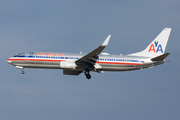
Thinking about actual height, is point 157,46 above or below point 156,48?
above

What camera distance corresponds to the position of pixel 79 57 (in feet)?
168

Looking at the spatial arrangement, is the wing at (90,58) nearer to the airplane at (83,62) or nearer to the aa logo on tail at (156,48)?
the airplane at (83,62)

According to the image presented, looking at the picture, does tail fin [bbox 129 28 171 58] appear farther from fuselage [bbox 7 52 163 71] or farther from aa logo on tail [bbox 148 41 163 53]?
fuselage [bbox 7 52 163 71]

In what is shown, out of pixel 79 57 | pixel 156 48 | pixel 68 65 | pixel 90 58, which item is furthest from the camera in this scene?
pixel 156 48

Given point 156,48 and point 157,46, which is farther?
point 157,46

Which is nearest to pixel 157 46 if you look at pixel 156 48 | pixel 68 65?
pixel 156 48

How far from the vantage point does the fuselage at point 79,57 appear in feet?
166

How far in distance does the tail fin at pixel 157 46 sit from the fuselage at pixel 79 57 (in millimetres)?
2385

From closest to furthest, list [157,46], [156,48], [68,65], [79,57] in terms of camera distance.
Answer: [68,65] → [79,57] → [156,48] → [157,46]

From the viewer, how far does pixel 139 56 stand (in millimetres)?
52438

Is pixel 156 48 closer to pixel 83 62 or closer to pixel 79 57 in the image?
pixel 83 62

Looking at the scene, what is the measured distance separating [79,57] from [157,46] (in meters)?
14.4

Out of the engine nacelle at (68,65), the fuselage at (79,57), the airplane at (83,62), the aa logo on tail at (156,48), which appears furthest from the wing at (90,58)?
the aa logo on tail at (156,48)

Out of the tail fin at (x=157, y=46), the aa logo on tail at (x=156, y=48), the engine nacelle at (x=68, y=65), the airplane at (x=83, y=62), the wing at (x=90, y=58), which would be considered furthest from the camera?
the aa logo on tail at (x=156, y=48)
